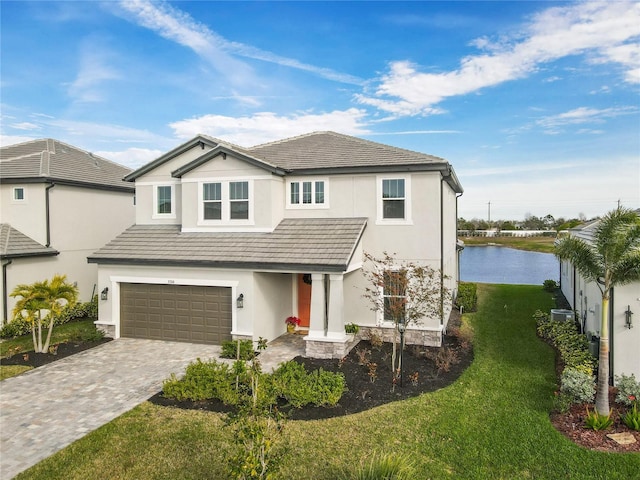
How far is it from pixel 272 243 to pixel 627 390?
9.68m

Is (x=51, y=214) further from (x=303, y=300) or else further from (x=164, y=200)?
(x=303, y=300)

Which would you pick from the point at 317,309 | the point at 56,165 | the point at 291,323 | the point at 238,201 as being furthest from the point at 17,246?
the point at 317,309

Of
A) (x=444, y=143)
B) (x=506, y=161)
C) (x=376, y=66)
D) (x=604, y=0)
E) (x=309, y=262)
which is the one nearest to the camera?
(x=604, y=0)

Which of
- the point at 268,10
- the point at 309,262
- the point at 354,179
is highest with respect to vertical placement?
the point at 268,10

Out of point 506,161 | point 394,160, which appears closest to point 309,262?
point 394,160

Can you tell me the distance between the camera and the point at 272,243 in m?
13.0

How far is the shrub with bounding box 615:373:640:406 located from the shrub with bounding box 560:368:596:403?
0.45 metres

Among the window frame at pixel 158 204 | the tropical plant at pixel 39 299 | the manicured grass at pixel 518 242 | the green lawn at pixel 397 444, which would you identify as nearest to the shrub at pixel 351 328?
the green lawn at pixel 397 444

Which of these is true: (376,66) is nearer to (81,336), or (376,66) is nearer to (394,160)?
(394,160)

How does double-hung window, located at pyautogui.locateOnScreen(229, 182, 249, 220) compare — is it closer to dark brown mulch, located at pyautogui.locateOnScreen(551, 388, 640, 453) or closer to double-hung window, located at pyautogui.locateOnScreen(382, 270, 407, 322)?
double-hung window, located at pyautogui.locateOnScreen(382, 270, 407, 322)

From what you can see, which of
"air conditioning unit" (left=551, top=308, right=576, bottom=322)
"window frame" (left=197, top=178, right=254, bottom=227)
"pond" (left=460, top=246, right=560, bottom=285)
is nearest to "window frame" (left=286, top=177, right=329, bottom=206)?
"window frame" (left=197, top=178, right=254, bottom=227)

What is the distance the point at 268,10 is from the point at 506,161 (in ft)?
56.3

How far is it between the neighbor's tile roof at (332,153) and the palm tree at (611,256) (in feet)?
17.6

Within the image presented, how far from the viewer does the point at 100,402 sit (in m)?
8.70
